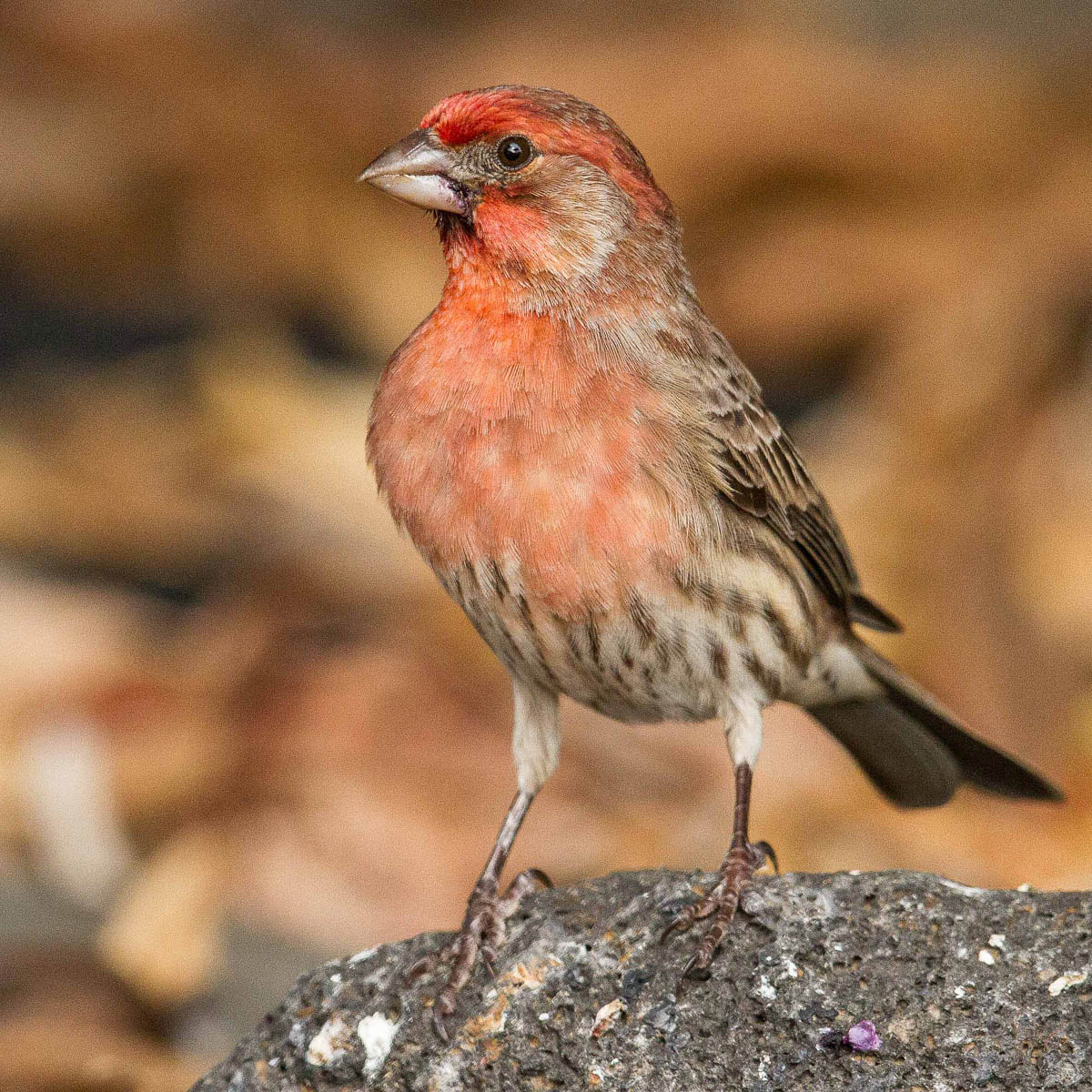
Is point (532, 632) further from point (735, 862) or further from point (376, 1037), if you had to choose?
point (376, 1037)

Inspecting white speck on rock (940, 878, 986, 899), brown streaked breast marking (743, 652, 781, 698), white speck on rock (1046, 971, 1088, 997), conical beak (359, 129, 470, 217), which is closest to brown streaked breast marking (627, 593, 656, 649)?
brown streaked breast marking (743, 652, 781, 698)

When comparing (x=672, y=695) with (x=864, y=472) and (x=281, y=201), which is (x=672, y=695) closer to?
(x=864, y=472)

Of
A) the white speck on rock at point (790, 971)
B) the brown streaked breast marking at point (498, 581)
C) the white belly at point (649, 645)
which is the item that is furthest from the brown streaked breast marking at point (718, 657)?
the white speck on rock at point (790, 971)

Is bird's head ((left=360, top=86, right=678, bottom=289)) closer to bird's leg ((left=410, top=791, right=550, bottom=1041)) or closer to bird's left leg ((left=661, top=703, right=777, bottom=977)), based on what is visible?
bird's left leg ((left=661, top=703, right=777, bottom=977))

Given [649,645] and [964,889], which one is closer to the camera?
[964,889]

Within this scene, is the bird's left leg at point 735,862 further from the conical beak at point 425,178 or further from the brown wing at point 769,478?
the conical beak at point 425,178

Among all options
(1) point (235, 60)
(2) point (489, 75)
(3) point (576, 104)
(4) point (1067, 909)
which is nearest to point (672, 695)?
(4) point (1067, 909)

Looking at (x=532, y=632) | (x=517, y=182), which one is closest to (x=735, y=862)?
(x=532, y=632)
